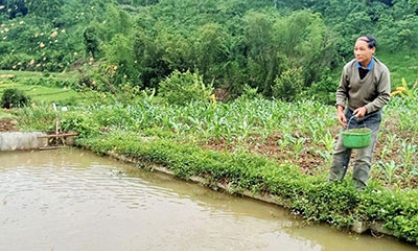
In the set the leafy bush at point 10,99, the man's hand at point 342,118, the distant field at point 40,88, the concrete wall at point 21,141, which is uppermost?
the man's hand at point 342,118

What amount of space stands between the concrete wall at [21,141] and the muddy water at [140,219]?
235 cm

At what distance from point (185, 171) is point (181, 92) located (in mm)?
8179

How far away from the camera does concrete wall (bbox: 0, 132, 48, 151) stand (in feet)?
35.4

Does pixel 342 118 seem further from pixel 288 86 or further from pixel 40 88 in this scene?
pixel 40 88

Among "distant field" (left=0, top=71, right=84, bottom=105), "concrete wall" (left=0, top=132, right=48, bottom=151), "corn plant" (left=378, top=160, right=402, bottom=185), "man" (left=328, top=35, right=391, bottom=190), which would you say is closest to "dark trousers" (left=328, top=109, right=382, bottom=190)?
"man" (left=328, top=35, right=391, bottom=190)

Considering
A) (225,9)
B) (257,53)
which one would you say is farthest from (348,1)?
(257,53)

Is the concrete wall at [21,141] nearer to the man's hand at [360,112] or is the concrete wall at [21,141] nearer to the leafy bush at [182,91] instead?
the leafy bush at [182,91]

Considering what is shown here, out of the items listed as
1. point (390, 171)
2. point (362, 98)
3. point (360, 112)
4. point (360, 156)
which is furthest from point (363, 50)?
point (390, 171)

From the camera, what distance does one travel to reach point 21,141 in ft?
36.0

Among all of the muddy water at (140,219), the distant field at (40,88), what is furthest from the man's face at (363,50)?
the distant field at (40,88)

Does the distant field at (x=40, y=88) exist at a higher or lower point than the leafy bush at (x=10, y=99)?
lower

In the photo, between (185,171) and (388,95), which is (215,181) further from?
(388,95)

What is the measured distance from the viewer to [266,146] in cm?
929

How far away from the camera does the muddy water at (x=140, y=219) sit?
17.6 feet
